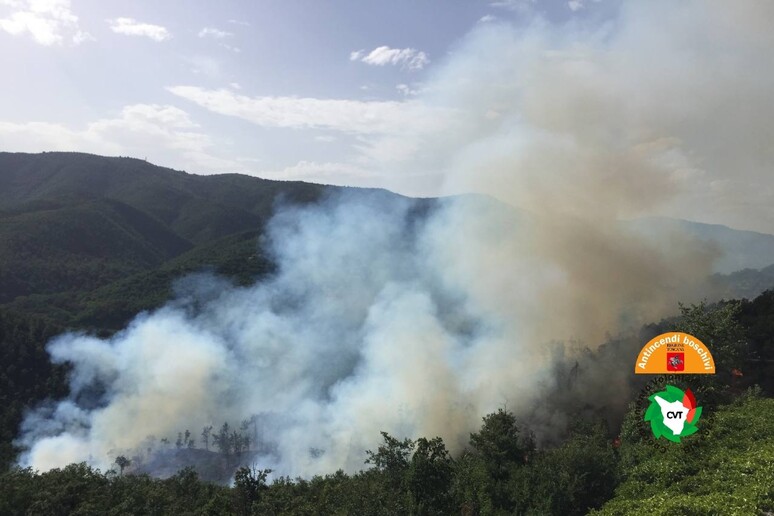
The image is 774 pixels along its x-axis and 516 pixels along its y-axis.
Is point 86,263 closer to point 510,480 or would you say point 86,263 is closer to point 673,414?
point 510,480

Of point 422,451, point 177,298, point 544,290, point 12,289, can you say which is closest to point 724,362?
point 422,451

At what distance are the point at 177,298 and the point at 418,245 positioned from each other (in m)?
53.4

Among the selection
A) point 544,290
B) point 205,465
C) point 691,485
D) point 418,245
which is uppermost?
point 418,245

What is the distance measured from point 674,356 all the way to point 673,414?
3889 millimetres

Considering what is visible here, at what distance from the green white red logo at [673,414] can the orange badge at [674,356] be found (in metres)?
1.43

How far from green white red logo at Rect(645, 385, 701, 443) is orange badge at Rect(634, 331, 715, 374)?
1426 millimetres

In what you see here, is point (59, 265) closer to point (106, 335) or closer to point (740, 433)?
point (106, 335)

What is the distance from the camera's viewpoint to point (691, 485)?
21406mm

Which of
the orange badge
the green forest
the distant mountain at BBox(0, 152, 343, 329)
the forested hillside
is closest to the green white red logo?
the green forest

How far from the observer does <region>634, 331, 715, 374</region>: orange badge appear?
2167 centimetres

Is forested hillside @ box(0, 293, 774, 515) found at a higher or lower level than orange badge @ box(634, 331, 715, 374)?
lower

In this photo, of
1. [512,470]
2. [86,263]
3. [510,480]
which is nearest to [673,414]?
[510,480]

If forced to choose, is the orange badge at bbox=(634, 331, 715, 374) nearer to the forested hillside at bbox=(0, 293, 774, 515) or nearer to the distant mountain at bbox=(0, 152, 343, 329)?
the forested hillside at bbox=(0, 293, 774, 515)

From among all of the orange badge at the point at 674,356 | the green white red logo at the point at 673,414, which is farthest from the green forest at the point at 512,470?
the orange badge at the point at 674,356
